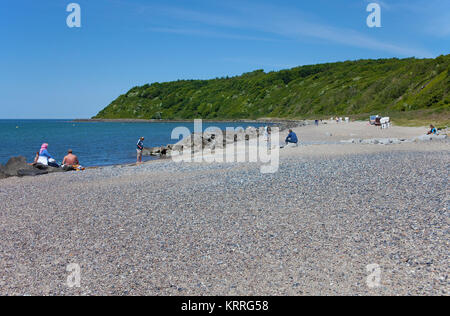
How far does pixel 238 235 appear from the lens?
7.38 m

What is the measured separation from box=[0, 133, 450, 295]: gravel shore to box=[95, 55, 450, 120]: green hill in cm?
4284

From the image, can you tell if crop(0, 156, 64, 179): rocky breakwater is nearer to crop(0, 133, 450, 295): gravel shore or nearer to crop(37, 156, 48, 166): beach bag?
crop(37, 156, 48, 166): beach bag

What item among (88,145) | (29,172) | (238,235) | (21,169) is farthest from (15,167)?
(88,145)

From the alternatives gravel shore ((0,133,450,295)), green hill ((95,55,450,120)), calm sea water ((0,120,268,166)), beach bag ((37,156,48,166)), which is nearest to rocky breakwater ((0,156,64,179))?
beach bag ((37,156,48,166))

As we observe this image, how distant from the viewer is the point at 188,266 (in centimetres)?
612

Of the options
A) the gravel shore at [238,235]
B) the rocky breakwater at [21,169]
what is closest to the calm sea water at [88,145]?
the rocky breakwater at [21,169]

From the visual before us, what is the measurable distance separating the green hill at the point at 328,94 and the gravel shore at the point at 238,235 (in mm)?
42836

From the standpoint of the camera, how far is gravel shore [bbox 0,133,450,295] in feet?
18.1

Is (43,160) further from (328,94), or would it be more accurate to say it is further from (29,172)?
(328,94)

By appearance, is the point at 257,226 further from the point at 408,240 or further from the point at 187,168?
the point at 187,168

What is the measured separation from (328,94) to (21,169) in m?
106

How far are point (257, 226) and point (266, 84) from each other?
16199 centimetres

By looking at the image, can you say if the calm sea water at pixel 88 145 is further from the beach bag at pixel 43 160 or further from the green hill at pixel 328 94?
the green hill at pixel 328 94
